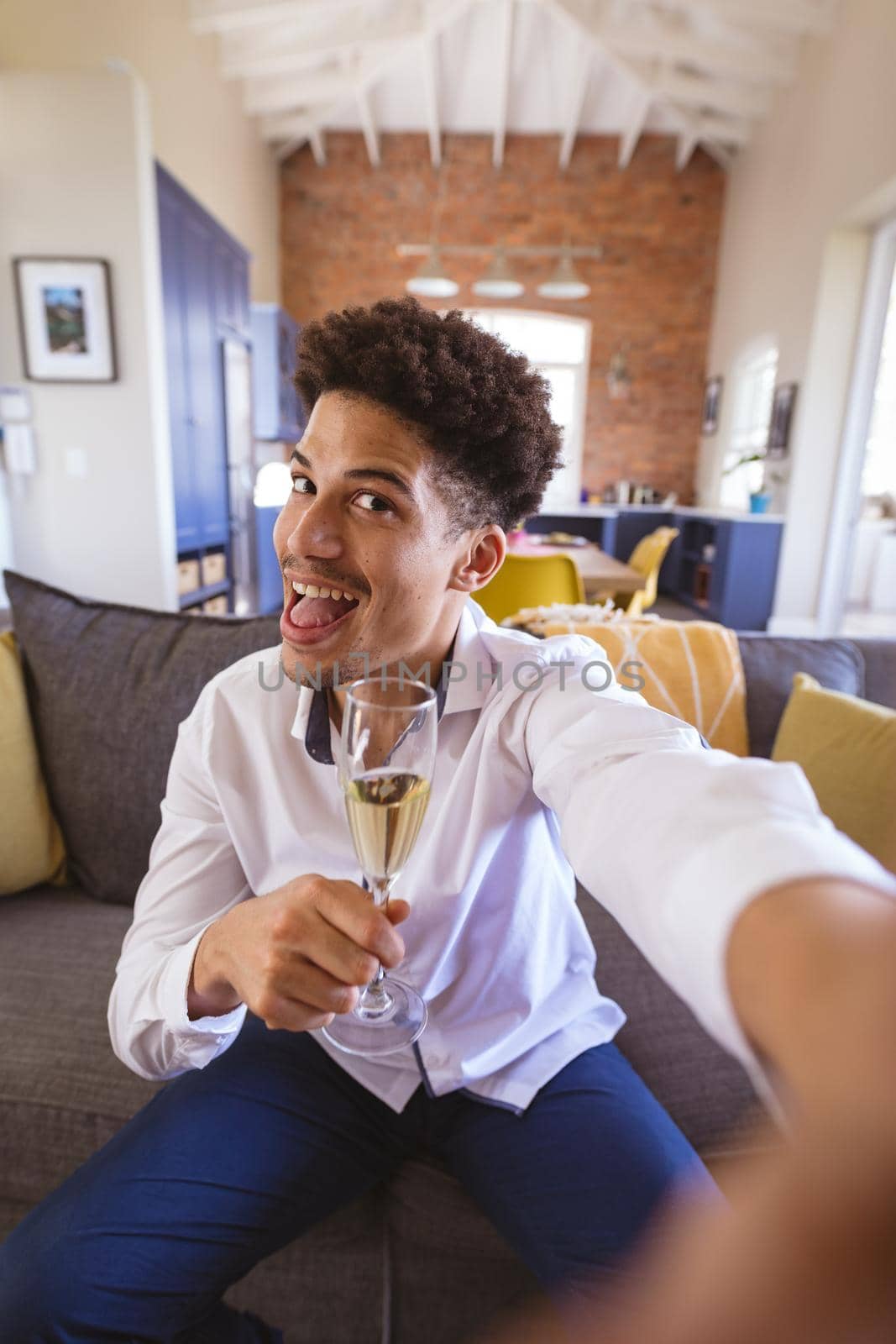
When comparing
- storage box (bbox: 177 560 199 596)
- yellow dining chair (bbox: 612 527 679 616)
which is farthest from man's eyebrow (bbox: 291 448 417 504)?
storage box (bbox: 177 560 199 596)

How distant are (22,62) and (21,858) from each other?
3.96 meters

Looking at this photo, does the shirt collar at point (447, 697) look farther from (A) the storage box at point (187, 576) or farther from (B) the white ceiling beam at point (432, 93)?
(B) the white ceiling beam at point (432, 93)

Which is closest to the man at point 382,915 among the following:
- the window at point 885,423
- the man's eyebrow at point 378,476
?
the man's eyebrow at point 378,476

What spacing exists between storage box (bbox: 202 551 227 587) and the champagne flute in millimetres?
4088

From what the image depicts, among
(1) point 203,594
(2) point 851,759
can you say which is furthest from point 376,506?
(1) point 203,594

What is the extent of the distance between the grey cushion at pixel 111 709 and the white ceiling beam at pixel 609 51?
237 inches

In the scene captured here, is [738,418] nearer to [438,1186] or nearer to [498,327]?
[498,327]

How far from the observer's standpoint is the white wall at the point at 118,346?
3.17m

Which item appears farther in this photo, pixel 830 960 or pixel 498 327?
pixel 498 327

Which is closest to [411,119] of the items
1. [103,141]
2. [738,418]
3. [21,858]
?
[738,418]

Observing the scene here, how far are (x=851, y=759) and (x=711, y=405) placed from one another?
22.2 feet

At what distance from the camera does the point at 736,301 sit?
6660 mm

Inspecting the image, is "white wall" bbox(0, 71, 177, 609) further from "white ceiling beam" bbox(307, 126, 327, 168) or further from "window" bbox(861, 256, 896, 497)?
"window" bbox(861, 256, 896, 497)

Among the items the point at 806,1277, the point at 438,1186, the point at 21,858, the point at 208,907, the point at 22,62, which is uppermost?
the point at 22,62
